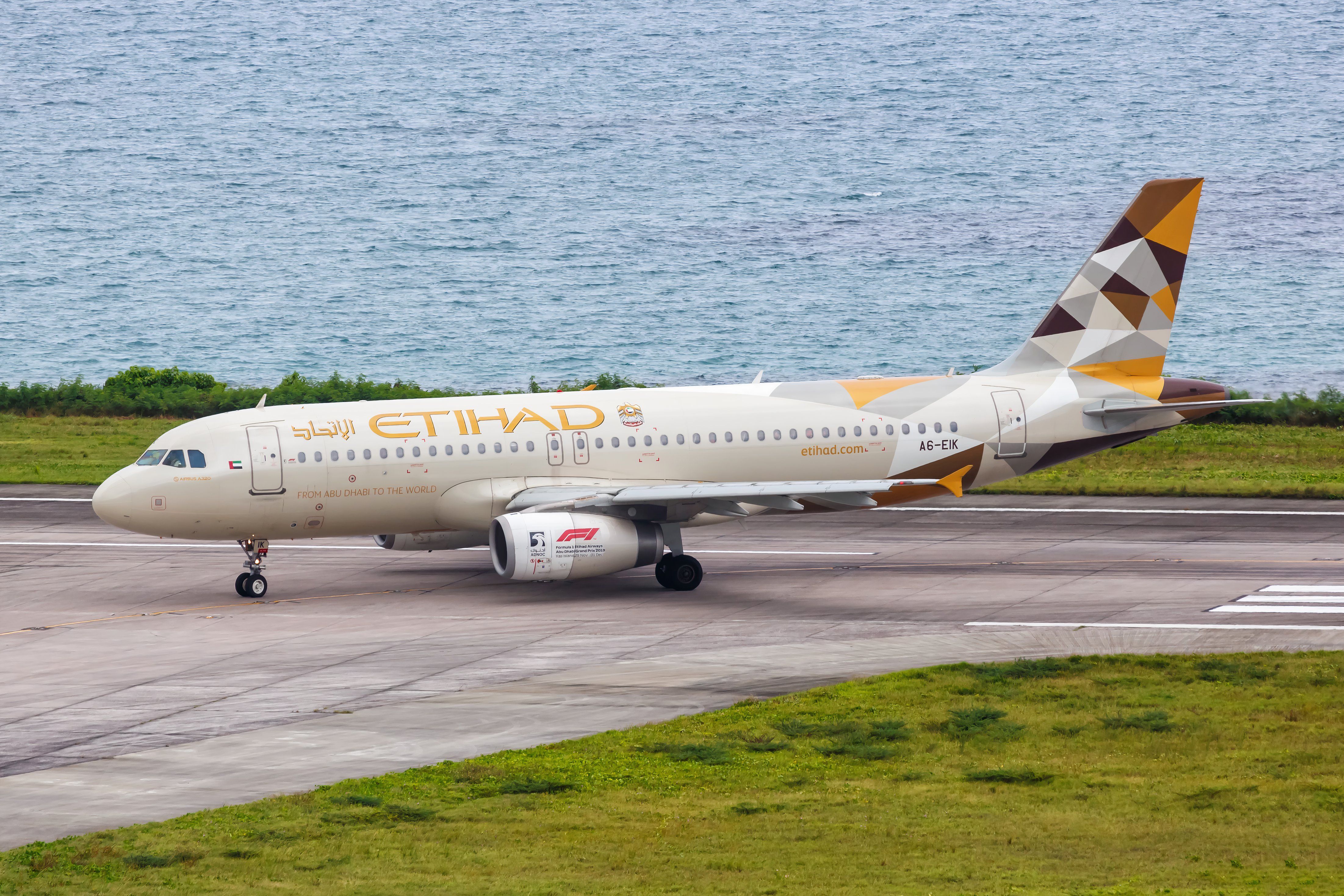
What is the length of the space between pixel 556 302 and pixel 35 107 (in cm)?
8024

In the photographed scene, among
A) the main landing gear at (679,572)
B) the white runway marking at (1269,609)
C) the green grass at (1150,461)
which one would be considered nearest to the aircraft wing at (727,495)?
the main landing gear at (679,572)

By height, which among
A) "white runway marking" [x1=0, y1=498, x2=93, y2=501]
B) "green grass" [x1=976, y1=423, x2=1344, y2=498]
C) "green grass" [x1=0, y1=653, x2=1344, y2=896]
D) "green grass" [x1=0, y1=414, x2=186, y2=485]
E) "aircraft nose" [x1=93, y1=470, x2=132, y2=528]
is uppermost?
"green grass" [x1=0, y1=414, x2=186, y2=485]

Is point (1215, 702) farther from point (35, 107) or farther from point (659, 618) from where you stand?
point (35, 107)

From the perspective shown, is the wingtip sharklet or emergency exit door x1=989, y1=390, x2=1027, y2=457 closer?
the wingtip sharklet

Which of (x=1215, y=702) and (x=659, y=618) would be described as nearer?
(x=1215, y=702)

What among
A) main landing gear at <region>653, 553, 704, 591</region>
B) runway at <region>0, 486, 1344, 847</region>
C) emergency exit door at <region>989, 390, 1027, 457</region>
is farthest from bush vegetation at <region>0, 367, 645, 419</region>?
main landing gear at <region>653, 553, 704, 591</region>

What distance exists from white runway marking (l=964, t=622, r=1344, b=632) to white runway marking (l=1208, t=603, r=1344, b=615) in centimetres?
145

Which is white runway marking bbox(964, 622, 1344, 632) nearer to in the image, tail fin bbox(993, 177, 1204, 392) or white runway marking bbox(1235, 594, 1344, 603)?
white runway marking bbox(1235, 594, 1344, 603)

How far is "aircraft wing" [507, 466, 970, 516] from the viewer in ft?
115

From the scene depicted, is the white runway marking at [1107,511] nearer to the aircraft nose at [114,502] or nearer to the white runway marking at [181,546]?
the white runway marking at [181,546]

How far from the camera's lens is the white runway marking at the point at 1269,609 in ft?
109

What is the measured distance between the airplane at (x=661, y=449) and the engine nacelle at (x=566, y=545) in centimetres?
5

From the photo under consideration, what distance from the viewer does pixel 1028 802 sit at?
805 inches

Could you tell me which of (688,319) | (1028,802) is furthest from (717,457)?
(688,319)
